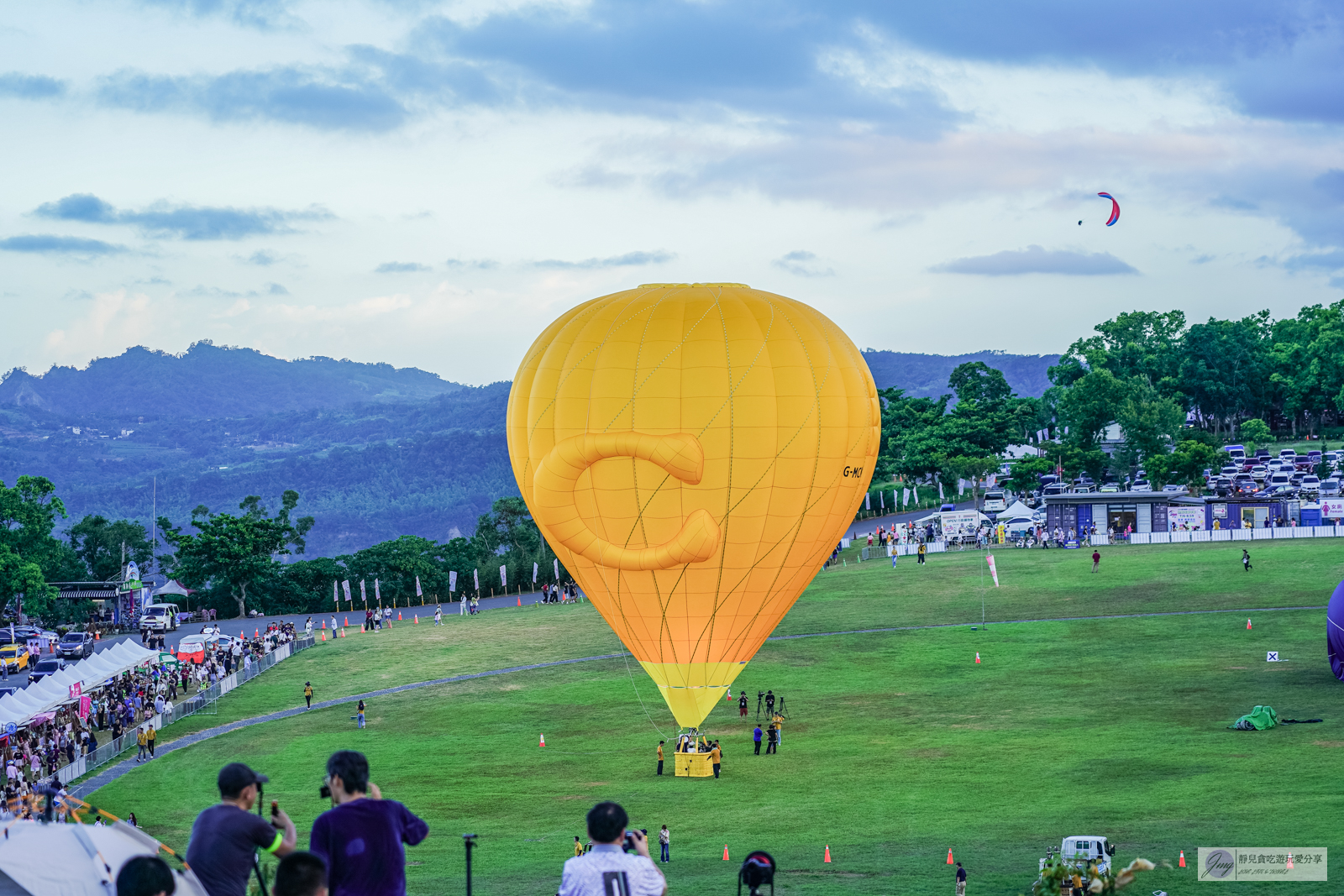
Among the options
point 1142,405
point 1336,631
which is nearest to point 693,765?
point 1336,631

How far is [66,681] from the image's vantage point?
4519 cm

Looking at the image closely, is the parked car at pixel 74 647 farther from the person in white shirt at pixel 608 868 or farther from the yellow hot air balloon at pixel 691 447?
the person in white shirt at pixel 608 868

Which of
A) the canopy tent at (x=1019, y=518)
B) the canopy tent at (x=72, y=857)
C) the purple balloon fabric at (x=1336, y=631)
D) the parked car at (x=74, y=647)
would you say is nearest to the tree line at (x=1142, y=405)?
the canopy tent at (x=1019, y=518)

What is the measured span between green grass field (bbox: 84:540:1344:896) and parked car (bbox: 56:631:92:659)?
10469mm

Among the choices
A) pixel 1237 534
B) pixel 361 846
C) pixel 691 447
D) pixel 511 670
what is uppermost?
pixel 691 447

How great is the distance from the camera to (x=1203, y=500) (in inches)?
2916

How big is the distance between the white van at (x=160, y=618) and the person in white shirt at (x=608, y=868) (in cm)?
6832

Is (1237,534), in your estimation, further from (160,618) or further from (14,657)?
(14,657)

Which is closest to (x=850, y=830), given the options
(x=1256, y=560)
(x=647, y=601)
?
(x=647, y=601)

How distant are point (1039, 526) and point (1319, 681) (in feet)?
116

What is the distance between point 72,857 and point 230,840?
3.16 m

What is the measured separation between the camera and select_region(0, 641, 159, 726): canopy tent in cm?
4166

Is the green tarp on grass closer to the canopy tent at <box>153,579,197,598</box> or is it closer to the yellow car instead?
the yellow car

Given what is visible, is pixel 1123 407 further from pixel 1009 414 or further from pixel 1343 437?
pixel 1343 437
